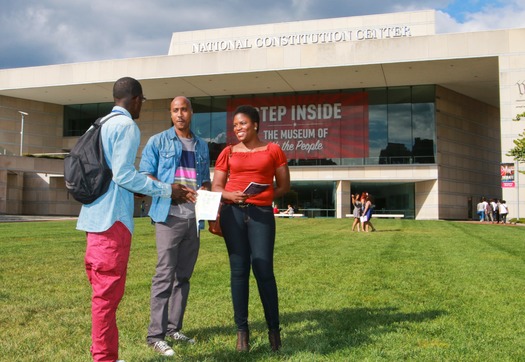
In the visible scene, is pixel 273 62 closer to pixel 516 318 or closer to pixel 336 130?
pixel 336 130

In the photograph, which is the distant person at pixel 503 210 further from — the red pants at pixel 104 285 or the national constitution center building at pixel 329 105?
the red pants at pixel 104 285

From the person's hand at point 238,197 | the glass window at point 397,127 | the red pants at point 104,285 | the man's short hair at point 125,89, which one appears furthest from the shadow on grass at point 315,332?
the glass window at point 397,127

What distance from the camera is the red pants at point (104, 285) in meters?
3.20

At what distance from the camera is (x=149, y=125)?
4700 centimetres

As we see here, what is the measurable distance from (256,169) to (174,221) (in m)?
0.85

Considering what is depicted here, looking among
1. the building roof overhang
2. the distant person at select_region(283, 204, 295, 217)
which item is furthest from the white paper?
the distant person at select_region(283, 204, 295, 217)

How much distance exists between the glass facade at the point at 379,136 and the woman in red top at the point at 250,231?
36.6 metres

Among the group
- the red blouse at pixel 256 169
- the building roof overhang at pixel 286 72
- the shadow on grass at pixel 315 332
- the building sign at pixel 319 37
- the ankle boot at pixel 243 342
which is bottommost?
the shadow on grass at pixel 315 332

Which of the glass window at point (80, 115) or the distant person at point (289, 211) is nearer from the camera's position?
the distant person at point (289, 211)

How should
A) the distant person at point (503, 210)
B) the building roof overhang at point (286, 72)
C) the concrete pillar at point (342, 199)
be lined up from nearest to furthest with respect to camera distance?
the distant person at point (503, 210)
the building roof overhang at point (286, 72)
the concrete pillar at point (342, 199)

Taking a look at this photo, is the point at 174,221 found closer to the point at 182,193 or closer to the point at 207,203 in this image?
the point at 207,203

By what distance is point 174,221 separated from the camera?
4410mm

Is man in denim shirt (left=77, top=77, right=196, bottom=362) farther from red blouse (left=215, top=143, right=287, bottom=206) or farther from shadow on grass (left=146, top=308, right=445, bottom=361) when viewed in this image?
red blouse (left=215, top=143, right=287, bottom=206)

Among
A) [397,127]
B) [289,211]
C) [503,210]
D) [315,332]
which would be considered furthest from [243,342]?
[397,127]
